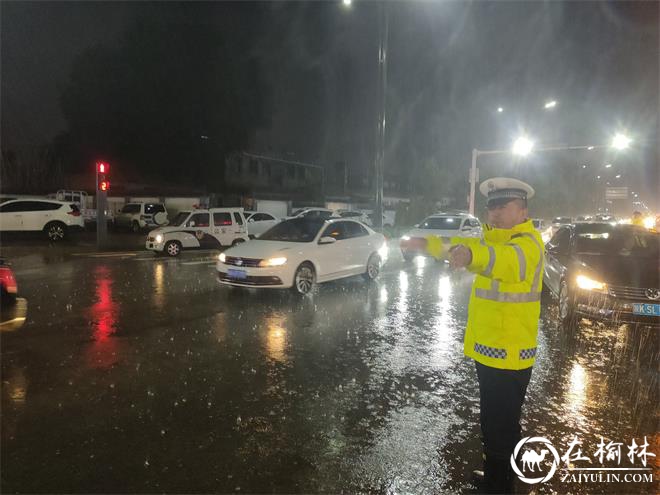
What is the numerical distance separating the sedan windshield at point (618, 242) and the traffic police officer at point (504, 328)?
6.40m

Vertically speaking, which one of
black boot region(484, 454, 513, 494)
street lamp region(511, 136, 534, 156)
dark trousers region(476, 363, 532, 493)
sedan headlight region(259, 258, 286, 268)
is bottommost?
black boot region(484, 454, 513, 494)

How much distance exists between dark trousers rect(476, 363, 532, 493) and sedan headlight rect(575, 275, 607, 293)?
5.07 m

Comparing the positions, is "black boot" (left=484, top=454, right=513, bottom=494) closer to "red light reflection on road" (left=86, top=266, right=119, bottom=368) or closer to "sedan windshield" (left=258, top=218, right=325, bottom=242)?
"red light reflection on road" (left=86, top=266, right=119, bottom=368)

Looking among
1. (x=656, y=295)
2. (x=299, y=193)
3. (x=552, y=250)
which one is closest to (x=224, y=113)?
(x=299, y=193)

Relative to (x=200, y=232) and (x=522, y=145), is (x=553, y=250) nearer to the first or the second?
(x=200, y=232)

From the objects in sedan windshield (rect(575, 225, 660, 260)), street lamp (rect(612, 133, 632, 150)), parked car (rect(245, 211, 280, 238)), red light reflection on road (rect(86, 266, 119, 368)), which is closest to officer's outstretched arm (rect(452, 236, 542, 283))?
red light reflection on road (rect(86, 266, 119, 368))

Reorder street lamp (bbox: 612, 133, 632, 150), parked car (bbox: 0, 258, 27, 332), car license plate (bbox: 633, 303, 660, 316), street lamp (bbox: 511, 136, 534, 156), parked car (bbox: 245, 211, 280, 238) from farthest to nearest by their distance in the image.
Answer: street lamp (bbox: 511, 136, 534, 156) → street lamp (bbox: 612, 133, 632, 150) → parked car (bbox: 245, 211, 280, 238) → car license plate (bbox: 633, 303, 660, 316) → parked car (bbox: 0, 258, 27, 332)

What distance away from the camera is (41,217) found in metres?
21.9

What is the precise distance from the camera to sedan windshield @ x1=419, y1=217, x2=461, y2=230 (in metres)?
17.1

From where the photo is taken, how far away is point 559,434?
4195 millimetres

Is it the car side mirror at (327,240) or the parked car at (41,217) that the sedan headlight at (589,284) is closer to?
the car side mirror at (327,240)

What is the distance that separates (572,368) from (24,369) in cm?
644

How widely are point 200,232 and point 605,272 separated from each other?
13.3 m

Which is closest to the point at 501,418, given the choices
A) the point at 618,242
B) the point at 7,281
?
the point at 7,281
